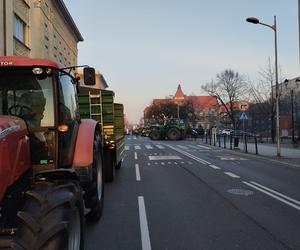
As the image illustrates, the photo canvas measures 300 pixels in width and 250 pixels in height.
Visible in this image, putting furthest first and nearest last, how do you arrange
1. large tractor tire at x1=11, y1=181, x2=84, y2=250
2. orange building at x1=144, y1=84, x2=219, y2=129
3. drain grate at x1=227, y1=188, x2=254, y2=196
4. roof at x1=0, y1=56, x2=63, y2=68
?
orange building at x1=144, y1=84, x2=219, y2=129 < drain grate at x1=227, y1=188, x2=254, y2=196 < roof at x1=0, y1=56, x2=63, y2=68 < large tractor tire at x1=11, y1=181, x2=84, y2=250

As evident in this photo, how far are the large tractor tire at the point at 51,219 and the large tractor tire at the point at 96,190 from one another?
6.40 feet

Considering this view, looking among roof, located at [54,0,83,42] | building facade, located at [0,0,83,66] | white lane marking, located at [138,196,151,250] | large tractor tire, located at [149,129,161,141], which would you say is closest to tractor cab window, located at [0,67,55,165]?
white lane marking, located at [138,196,151,250]

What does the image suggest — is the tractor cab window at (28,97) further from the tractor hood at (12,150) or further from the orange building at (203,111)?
the orange building at (203,111)

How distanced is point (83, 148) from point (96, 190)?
5.02 ft

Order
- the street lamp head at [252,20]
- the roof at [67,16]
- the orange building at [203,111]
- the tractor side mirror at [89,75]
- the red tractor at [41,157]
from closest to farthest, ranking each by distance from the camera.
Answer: the red tractor at [41,157] < the tractor side mirror at [89,75] < the street lamp head at [252,20] < the roof at [67,16] < the orange building at [203,111]

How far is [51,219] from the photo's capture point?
15.1 ft

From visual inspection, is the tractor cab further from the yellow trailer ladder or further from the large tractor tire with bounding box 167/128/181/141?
the large tractor tire with bounding box 167/128/181/141

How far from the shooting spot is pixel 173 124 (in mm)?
56906

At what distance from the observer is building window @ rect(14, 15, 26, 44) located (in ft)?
92.4

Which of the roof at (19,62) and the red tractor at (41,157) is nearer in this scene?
the red tractor at (41,157)

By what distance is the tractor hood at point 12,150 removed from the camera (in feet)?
14.9

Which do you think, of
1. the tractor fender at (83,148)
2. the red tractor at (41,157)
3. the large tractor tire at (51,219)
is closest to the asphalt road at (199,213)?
the red tractor at (41,157)

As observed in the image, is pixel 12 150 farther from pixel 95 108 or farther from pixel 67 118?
pixel 95 108

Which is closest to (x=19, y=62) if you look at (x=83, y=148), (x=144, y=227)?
(x=83, y=148)
